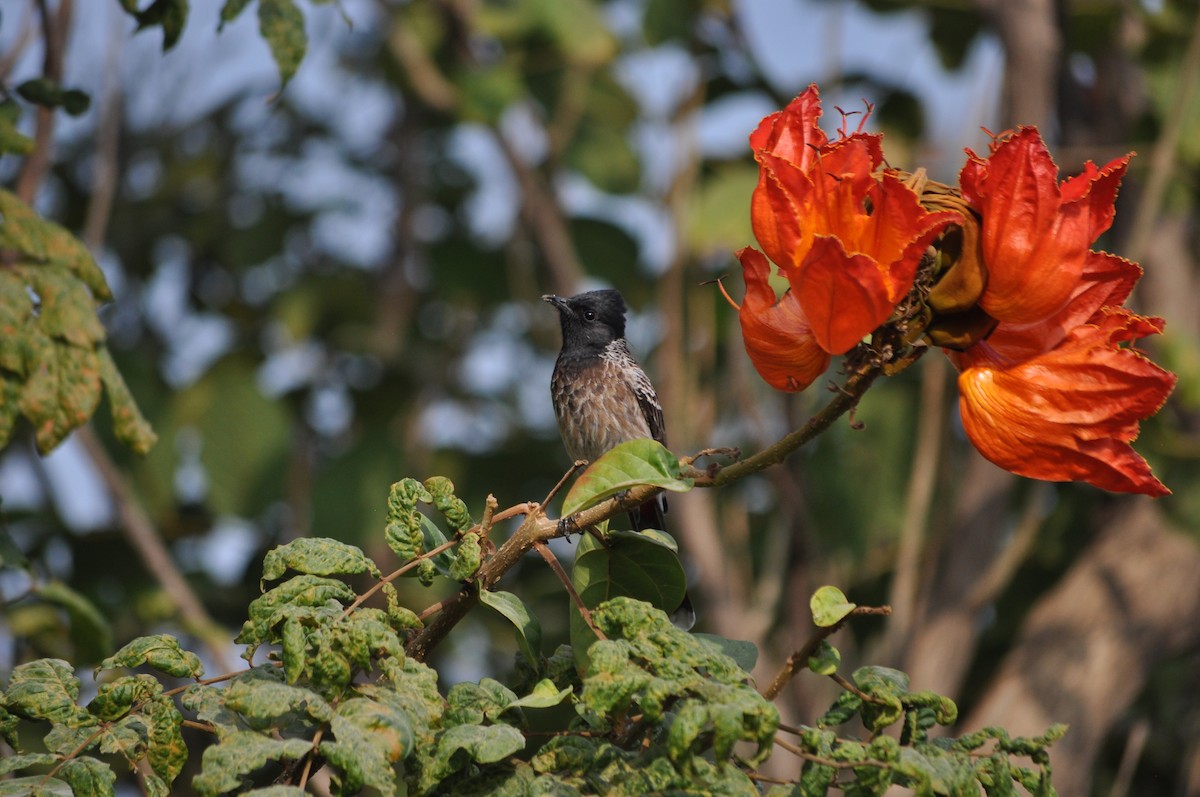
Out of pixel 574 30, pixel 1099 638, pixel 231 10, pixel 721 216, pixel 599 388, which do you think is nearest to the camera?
pixel 231 10

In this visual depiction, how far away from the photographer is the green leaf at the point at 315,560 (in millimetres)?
1793

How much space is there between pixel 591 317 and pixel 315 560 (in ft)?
11.0

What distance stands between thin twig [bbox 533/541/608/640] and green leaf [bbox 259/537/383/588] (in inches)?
9.0

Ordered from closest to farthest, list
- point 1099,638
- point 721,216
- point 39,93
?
1. point 39,93
2. point 1099,638
3. point 721,216

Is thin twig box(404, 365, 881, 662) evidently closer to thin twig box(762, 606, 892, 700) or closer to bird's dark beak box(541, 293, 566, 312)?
thin twig box(762, 606, 892, 700)

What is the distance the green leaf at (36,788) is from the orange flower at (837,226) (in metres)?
1.15

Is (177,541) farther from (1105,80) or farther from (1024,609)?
(1105,80)

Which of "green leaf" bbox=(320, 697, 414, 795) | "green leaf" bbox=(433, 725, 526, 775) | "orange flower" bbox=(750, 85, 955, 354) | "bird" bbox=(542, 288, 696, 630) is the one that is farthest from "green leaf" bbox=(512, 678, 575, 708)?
"bird" bbox=(542, 288, 696, 630)

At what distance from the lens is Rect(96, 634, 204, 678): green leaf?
1778mm

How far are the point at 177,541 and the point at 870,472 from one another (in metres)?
3.49

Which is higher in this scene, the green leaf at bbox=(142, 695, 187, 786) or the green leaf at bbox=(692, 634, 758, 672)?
the green leaf at bbox=(142, 695, 187, 786)

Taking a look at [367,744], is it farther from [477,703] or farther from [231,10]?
[231,10]

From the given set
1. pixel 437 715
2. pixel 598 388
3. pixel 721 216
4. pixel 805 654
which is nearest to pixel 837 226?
pixel 805 654

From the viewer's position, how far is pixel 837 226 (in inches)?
68.1
